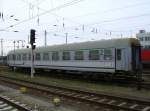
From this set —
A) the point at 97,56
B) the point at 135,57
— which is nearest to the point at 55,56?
the point at 97,56

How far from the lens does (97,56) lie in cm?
2155

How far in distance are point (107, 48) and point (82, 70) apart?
371cm

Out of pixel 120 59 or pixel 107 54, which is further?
pixel 107 54

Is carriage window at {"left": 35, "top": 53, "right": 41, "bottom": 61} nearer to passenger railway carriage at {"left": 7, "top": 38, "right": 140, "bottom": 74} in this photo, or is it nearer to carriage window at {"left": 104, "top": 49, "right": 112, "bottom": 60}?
passenger railway carriage at {"left": 7, "top": 38, "right": 140, "bottom": 74}

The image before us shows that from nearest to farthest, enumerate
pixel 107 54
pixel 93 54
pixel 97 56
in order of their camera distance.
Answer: pixel 107 54 → pixel 97 56 → pixel 93 54

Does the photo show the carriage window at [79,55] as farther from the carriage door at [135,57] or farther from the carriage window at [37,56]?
the carriage window at [37,56]

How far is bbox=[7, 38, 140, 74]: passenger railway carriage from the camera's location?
19578mm

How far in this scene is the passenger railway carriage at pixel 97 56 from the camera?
64.2 ft

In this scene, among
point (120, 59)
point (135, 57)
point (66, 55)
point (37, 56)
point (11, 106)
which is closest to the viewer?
point (11, 106)

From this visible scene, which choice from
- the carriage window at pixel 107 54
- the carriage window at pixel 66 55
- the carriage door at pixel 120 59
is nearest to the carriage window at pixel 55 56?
the carriage window at pixel 66 55

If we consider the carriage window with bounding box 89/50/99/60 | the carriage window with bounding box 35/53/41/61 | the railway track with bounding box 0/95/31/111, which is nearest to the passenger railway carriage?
the carriage window with bounding box 89/50/99/60

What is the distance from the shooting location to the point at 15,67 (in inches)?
1636

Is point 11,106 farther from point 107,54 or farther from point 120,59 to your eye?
point 107,54

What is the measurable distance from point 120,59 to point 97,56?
2.49 m
